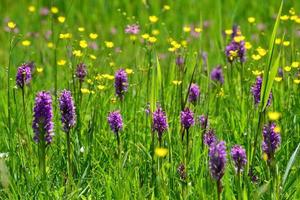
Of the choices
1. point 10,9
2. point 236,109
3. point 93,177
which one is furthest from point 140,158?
point 10,9

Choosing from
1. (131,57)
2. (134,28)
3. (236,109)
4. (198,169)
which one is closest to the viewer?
(198,169)

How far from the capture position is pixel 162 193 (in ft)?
8.44

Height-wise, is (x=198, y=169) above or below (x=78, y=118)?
below

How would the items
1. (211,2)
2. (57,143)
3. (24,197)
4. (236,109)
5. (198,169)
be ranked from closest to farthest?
(24,197) → (198,169) → (57,143) → (236,109) → (211,2)

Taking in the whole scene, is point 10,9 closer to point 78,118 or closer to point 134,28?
point 134,28

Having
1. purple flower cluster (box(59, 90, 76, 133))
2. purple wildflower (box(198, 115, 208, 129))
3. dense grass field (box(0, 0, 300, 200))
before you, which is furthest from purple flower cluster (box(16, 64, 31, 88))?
purple wildflower (box(198, 115, 208, 129))

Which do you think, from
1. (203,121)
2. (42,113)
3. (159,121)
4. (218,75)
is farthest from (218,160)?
(218,75)

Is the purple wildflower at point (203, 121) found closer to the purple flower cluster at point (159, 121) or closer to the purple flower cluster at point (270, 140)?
the purple flower cluster at point (159, 121)

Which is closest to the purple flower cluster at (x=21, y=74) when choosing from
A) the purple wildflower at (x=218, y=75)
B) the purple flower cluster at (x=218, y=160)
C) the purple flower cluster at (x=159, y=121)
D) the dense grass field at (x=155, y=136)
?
the dense grass field at (x=155, y=136)

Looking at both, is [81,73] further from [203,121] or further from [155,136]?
[203,121]

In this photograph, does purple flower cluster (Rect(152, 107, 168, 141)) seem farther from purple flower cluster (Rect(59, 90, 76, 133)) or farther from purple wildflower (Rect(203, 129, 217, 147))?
purple flower cluster (Rect(59, 90, 76, 133))

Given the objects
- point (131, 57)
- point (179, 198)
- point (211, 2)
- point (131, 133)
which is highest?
point (211, 2)

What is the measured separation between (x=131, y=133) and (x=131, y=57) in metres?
1.91

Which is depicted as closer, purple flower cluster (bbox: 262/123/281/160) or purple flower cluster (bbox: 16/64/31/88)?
purple flower cluster (bbox: 262/123/281/160)
